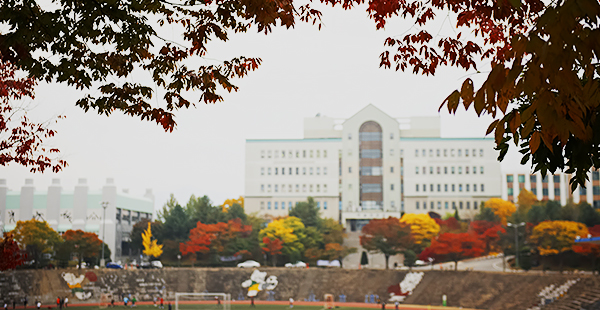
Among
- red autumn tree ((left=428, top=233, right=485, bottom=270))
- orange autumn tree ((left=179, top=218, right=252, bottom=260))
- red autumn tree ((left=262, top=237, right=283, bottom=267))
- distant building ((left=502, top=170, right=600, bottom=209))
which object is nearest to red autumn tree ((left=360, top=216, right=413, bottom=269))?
red autumn tree ((left=428, top=233, right=485, bottom=270))

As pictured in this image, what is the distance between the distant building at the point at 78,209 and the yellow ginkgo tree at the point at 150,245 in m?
4.98

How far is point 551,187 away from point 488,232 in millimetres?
34109

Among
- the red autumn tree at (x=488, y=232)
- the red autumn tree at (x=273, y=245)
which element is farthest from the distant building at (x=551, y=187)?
the red autumn tree at (x=273, y=245)

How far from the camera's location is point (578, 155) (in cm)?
370

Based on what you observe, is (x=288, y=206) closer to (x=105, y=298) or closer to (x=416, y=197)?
(x=416, y=197)

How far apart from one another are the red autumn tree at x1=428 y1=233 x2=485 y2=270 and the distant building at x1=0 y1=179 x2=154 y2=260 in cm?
3719

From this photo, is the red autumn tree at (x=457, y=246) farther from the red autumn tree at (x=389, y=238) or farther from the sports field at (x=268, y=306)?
the sports field at (x=268, y=306)

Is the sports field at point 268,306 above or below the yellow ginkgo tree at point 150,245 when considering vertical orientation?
below

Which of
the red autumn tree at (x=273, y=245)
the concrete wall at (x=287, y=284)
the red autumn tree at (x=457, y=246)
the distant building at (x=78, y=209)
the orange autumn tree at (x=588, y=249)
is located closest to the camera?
the concrete wall at (x=287, y=284)

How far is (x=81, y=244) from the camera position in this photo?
195ft

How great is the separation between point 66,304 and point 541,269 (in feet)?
148

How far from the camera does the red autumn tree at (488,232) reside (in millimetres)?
58625

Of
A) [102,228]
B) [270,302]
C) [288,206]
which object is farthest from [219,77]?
[288,206]

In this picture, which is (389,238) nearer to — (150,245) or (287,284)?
(287,284)
